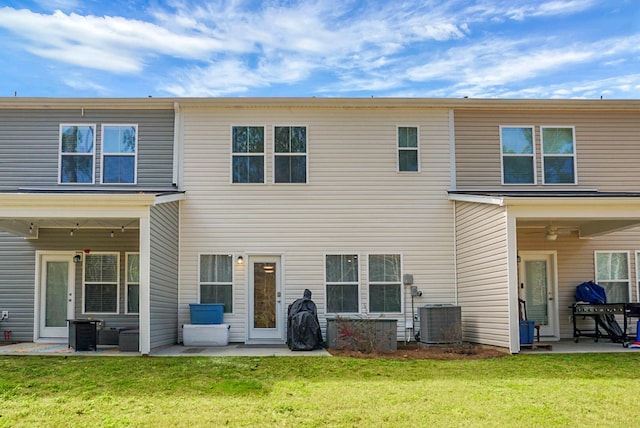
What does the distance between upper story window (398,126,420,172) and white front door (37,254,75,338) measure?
24.7 ft

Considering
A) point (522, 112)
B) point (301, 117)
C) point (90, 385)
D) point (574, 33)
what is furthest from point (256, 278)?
point (574, 33)

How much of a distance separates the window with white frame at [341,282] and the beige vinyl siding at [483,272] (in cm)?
223

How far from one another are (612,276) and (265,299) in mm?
7722

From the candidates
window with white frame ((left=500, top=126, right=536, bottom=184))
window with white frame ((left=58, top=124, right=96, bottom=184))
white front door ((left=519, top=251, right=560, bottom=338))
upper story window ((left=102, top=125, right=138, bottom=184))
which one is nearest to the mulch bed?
white front door ((left=519, top=251, right=560, bottom=338))

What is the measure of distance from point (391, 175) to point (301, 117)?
7.71 feet

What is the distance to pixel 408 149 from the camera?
12.9 meters

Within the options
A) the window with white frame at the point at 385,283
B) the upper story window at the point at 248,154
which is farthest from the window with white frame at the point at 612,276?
the upper story window at the point at 248,154

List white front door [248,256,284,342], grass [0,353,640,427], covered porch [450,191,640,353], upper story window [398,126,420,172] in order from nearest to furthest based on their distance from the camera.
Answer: grass [0,353,640,427]
covered porch [450,191,640,353]
white front door [248,256,284,342]
upper story window [398,126,420,172]

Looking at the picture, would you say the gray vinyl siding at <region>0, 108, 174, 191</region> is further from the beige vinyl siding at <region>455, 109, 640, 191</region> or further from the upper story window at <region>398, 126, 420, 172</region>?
the beige vinyl siding at <region>455, 109, 640, 191</region>

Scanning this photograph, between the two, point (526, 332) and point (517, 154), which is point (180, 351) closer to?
point (526, 332)

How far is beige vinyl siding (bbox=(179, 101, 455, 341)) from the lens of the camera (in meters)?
12.5

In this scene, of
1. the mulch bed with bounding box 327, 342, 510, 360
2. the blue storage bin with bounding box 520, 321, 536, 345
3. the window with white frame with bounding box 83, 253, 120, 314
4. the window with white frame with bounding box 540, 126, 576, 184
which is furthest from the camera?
the window with white frame with bounding box 540, 126, 576, 184

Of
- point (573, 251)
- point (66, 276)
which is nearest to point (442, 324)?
point (573, 251)

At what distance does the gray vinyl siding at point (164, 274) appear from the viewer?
34.9 ft
